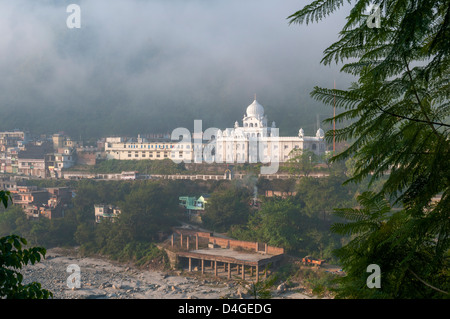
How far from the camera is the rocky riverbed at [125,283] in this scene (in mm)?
8953

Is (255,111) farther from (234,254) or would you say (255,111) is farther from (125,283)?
(125,283)

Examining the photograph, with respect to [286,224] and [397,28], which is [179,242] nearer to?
[286,224]

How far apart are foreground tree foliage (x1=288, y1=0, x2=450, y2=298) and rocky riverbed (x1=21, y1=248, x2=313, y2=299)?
7201 millimetres

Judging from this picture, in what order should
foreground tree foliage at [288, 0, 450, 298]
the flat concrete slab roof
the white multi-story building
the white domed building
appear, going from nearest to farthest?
foreground tree foliage at [288, 0, 450, 298], the flat concrete slab roof, the white domed building, the white multi-story building

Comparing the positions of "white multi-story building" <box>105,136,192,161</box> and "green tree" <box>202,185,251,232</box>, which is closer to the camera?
"green tree" <box>202,185,251,232</box>

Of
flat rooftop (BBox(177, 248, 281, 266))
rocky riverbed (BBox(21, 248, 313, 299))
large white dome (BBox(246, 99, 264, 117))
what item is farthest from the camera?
large white dome (BBox(246, 99, 264, 117))

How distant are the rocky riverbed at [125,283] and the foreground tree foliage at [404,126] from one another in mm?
7201

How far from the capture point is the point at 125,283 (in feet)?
32.5

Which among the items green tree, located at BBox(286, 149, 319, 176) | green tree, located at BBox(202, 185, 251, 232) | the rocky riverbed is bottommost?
the rocky riverbed

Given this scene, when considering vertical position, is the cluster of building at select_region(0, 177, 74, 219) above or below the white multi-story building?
below

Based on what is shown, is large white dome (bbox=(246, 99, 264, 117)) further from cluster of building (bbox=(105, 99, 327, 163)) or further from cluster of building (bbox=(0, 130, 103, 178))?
cluster of building (bbox=(0, 130, 103, 178))

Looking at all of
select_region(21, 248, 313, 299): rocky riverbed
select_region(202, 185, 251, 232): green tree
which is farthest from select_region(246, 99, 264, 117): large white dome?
select_region(21, 248, 313, 299): rocky riverbed

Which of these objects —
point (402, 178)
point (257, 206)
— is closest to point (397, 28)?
point (402, 178)

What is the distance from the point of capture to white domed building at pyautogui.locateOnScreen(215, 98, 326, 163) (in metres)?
19.5
